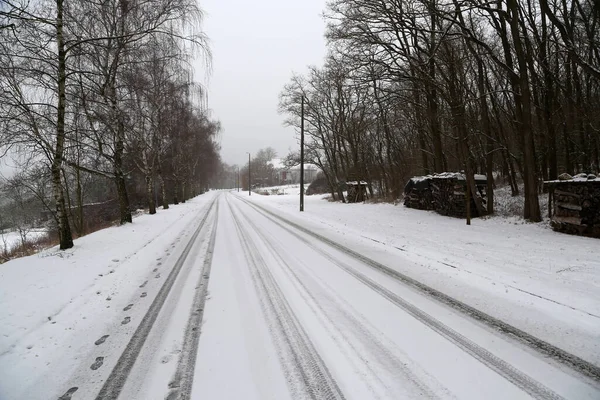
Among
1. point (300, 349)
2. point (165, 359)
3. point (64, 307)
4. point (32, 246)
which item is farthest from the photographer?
point (32, 246)

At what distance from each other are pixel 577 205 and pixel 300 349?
351 inches

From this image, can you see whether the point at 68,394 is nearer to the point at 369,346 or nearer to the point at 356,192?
the point at 369,346

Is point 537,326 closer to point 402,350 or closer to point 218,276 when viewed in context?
point 402,350

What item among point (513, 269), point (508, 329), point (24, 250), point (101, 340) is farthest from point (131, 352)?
point (24, 250)

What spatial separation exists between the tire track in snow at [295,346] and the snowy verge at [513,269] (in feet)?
7.90

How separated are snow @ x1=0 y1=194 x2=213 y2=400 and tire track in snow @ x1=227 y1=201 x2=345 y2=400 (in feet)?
5.46

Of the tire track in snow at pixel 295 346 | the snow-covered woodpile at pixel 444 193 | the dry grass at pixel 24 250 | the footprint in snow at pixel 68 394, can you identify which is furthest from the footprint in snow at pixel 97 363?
the snow-covered woodpile at pixel 444 193

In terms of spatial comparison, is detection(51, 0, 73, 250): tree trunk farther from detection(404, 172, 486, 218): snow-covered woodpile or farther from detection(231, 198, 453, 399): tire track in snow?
detection(404, 172, 486, 218): snow-covered woodpile

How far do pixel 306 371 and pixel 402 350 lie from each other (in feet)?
3.26

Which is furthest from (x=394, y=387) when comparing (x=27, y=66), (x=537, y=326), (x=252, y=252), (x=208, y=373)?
(x=27, y=66)

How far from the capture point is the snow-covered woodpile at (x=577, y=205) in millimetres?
7418

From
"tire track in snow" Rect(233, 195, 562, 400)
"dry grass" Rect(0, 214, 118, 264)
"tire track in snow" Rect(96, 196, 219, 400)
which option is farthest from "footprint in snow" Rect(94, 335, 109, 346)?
"dry grass" Rect(0, 214, 118, 264)

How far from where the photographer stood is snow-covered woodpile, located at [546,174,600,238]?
7.42 metres

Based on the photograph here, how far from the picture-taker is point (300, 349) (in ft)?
9.69
